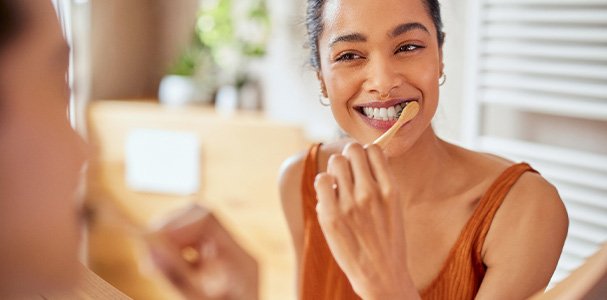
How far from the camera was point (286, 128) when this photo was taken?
1.27 metres

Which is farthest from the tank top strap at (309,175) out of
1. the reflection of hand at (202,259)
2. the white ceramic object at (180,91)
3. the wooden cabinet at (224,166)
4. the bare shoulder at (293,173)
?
the white ceramic object at (180,91)

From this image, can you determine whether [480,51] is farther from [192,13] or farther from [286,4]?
[192,13]

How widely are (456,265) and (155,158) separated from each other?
1135 mm

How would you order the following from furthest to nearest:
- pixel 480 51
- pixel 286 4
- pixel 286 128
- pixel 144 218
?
pixel 144 218
pixel 286 128
pixel 286 4
pixel 480 51

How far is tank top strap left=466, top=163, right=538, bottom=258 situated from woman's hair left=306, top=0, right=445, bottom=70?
88mm

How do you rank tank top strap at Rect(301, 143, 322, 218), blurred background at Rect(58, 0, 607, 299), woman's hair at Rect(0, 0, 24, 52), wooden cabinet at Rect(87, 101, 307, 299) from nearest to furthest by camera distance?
1. woman's hair at Rect(0, 0, 24, 52)
2. tank top strap at Rect(301, 143, 322, 218)
3. blurred background at Rect(58, 0, 607, 299)
4. wooden cabinet at Rect(87, 101, 307, 299)

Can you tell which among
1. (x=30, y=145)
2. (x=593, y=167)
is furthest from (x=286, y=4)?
(x=30, y=145)

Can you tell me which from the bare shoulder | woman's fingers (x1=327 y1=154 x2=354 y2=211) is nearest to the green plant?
the bare shoulder

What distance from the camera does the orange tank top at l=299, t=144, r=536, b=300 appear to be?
0.39m

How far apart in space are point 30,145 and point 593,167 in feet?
1.82

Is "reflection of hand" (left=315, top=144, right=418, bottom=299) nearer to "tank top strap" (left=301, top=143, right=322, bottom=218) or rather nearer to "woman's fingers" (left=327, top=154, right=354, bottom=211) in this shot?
"woman's fingers" (left=327, top=154, right=354, bottom=211)

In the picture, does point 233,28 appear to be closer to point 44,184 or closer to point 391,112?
point 391,112

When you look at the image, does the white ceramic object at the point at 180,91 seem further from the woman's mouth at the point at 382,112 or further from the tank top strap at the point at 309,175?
the woman's mouth at the point at 382,112

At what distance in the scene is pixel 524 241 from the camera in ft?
1.24
